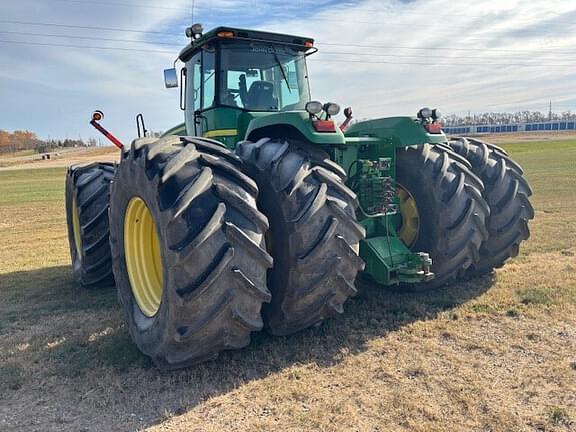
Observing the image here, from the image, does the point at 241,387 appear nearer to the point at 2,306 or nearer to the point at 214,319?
the point at 214,319

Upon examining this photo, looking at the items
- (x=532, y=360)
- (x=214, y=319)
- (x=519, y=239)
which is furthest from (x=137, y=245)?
(x=519, y=239)

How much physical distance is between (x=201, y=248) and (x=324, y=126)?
1452 mm

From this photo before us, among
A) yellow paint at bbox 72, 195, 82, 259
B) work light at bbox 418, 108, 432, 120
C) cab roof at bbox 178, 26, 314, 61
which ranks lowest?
yellow paint at bbox 72, 195, 82, 259

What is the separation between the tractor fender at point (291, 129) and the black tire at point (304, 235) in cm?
20

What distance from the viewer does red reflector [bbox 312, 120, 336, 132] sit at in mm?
3844

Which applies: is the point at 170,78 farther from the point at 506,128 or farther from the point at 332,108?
the point at 506,128

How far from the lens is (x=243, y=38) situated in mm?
5191

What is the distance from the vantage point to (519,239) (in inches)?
211

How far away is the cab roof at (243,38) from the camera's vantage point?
16.7ft

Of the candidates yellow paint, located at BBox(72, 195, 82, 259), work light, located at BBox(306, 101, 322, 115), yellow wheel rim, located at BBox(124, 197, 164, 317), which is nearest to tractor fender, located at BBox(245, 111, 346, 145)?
work light, located at BBox(306, 101, 322, 115)

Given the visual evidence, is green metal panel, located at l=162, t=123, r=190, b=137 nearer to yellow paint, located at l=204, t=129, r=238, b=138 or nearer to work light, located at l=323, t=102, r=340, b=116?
yellow paint, located at l=204, t=129, r=238, b=138

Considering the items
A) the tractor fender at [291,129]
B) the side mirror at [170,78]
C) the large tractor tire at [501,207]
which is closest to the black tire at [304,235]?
the tractor fender at [291,129]

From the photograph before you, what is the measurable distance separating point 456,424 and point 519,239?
3090 millimetres

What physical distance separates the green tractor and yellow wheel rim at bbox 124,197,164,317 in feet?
0.04
